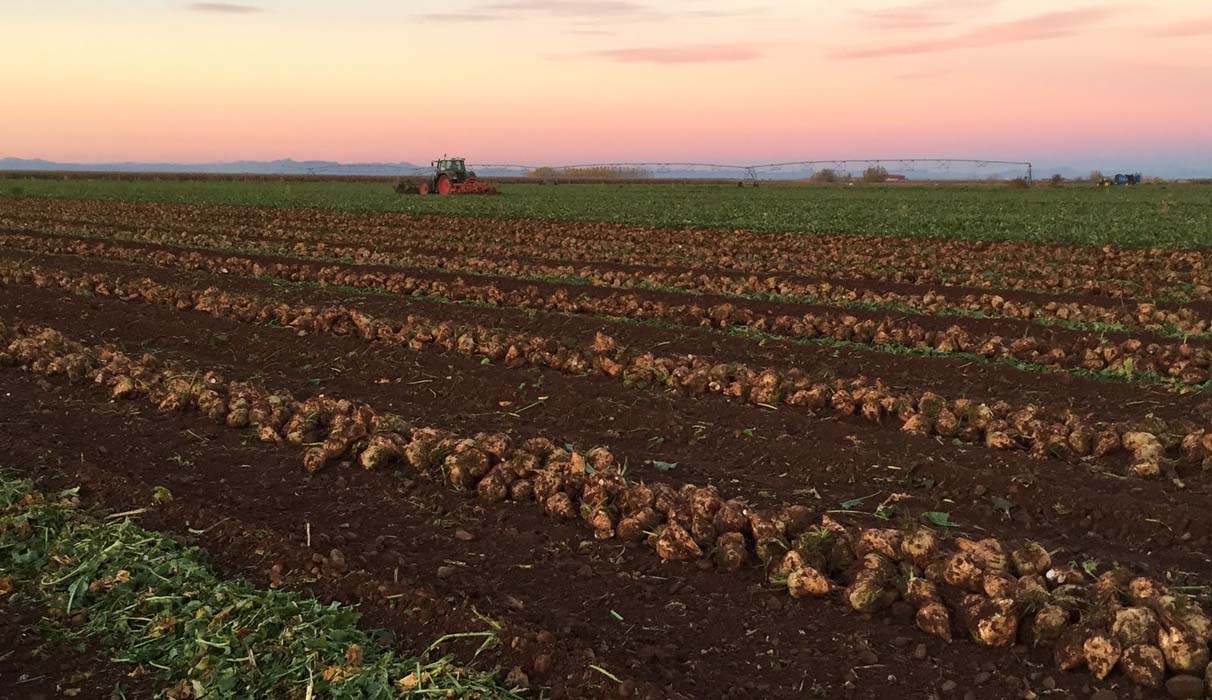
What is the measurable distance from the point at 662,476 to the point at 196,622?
2.87 metres

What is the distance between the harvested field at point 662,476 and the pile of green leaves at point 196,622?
1.3 inches

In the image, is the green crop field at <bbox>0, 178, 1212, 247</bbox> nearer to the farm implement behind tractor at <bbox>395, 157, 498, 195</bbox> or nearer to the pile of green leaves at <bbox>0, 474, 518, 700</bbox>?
the farm implement behind tractor at <bbox>395, 157, 498, 195</bbox>

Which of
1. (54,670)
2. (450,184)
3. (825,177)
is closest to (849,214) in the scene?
(450,184)

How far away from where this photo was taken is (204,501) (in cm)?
556

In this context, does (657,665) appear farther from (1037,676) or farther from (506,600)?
(1037,676)

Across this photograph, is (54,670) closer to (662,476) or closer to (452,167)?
(662,476)

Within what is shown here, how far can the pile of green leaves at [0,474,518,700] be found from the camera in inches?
148

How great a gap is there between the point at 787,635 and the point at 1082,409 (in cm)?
443

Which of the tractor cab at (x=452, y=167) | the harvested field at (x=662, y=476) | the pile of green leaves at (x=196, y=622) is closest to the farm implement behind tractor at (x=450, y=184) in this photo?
the tractor cab at (x=452, y=167)

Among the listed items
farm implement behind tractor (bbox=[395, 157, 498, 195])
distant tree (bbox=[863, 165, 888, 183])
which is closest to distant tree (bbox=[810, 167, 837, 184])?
distant tree (bbox=[863, 165, 888, 183])

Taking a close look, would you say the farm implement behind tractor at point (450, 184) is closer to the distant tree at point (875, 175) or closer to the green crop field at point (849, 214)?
→ the green crop field at point (849, 214)

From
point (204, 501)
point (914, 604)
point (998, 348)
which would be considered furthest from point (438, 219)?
point (914, 604)

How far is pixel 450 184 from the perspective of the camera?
47906mm

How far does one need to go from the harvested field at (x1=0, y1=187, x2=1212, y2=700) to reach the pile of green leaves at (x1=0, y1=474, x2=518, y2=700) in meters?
0.03
